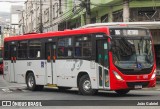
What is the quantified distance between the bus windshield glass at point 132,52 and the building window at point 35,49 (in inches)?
231

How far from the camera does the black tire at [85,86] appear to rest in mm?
19484

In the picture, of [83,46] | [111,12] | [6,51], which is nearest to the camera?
[83,46]

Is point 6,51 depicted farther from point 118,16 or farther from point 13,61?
point 118,16

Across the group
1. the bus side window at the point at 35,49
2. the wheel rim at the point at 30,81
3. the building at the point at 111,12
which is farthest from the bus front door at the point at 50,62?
the building at the point at 111,12

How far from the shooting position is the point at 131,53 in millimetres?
18656

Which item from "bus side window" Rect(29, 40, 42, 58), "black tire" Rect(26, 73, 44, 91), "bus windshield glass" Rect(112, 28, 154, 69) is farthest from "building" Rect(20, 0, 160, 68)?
"bus windshield glass" Rect(112, 28, 154, 69)

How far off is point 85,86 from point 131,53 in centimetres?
263

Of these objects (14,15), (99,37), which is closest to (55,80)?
(99,37)

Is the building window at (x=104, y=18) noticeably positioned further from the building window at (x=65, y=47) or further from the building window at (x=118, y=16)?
the building window at (x=65, y=47)

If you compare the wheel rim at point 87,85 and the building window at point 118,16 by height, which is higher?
the building window at point 118,16

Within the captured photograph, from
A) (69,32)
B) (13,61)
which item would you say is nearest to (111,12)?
(13,61)

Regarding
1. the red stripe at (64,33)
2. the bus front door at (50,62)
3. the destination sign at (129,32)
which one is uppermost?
the red stripe at (64,33)

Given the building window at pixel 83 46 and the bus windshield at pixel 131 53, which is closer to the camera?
the bus windshield at pixel 131 53

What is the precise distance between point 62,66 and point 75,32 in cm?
194
